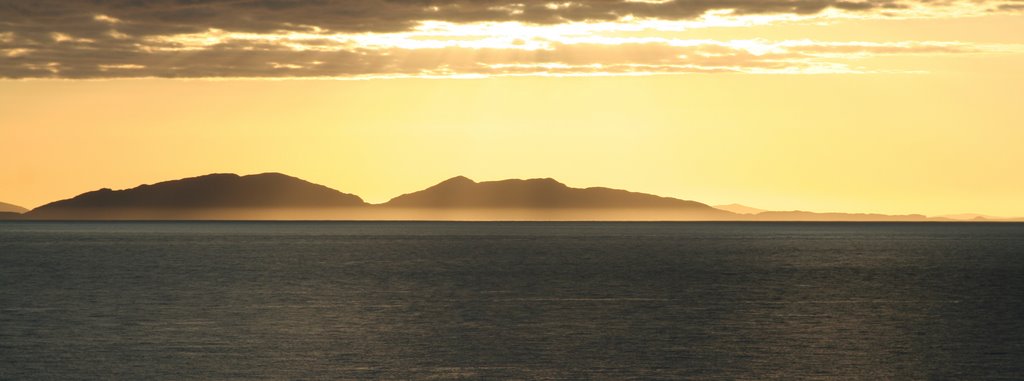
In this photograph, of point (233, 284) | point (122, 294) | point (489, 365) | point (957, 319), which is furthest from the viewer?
point (233, 284)

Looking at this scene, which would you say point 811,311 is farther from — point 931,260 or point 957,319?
point 931,260

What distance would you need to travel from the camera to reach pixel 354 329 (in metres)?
58.6

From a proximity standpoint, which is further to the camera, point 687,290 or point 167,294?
point 687,290

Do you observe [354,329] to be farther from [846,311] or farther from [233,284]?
[233,284]

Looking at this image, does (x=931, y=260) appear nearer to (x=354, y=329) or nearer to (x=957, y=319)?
(x=957, y=319)

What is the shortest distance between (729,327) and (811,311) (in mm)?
10986

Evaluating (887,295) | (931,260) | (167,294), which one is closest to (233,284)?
(167,294)

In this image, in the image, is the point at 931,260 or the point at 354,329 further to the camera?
the point at 931,260

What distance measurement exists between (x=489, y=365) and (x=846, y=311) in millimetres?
30353

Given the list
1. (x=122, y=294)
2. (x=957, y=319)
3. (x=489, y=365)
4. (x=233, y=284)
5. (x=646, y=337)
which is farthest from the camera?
(x=233, y=284)

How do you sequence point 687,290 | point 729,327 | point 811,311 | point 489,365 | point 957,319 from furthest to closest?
1. point 687,290
2. point 811,311
3. point 957,319
4. point 729,327
5. point 489,365

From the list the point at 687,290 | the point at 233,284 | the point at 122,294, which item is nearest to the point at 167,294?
the point at 122,294

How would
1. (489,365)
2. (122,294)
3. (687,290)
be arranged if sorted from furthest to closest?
(687,290)
(122,294)
(489,365)

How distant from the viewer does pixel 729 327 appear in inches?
2357
